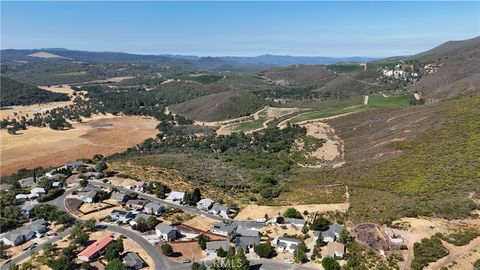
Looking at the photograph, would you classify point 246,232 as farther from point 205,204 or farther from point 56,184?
point 56,184

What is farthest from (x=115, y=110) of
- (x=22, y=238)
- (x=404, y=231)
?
(x=404, y=231)

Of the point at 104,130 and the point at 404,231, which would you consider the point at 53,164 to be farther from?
the point at 404,231

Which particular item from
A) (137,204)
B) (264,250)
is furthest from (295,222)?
(137,204)


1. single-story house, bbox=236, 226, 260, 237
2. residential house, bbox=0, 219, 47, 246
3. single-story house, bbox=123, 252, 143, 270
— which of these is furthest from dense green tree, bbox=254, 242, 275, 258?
residential house, bbox=0, 219, 47, 246

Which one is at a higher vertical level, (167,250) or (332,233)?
(332,233)

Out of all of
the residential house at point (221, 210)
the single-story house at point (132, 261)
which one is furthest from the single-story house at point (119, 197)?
the single-story house at point (132, 261)

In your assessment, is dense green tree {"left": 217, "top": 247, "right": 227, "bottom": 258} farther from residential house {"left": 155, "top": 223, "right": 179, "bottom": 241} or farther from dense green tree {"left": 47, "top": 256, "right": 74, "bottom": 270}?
dense green tree {"left": 47, "top": 256, "right": 74, "bottom": 270}

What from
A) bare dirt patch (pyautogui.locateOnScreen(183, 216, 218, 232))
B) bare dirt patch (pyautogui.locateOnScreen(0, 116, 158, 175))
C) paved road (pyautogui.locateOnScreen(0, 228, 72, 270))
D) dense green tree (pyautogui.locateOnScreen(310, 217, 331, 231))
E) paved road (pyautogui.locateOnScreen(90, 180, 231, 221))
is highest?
dense green tree (pyautogui.locateOnScreen(310, 217, 331, 231))
